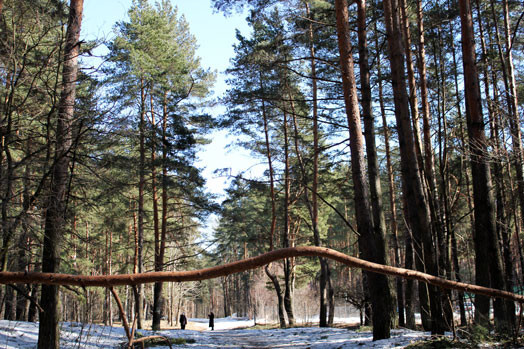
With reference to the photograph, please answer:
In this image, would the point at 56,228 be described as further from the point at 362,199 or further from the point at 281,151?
the point at 281,151

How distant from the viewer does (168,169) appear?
1788 cm

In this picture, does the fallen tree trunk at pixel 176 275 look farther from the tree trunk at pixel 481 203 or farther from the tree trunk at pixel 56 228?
the tree trunk at pixel 481 203

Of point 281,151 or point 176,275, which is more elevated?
point 281,151

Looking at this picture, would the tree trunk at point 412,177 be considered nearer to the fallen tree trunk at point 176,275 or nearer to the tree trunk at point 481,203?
the tree trunk at point 481,203

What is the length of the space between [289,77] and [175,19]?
9.17 m

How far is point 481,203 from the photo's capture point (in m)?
8.20

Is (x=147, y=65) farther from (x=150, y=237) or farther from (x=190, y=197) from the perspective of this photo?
(x=150, y=237)

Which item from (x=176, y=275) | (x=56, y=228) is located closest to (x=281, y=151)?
(x=56, y=228)

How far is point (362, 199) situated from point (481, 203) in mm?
2466

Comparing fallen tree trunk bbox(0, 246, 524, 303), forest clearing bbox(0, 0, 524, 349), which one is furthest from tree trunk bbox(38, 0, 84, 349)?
fallen tree trunk bbox(0, 246, 524, 303)

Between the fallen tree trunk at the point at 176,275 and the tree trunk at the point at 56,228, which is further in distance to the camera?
the tree trunk at the point at 56,228

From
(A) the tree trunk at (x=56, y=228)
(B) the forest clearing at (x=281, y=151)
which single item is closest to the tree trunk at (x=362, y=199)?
(B) the forest clearing at (x=281, y=151)

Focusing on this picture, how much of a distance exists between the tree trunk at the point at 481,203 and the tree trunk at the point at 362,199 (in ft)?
5.89

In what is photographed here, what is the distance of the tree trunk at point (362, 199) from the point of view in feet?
26.6
